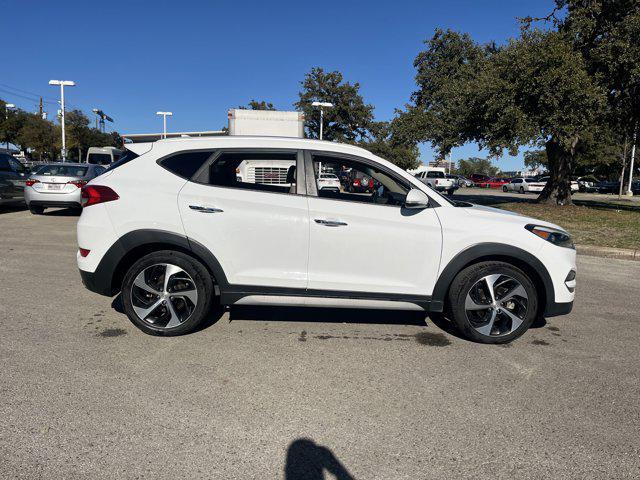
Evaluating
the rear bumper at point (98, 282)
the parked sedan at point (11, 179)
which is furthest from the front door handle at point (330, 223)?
the parked sedan at point (11, 179)

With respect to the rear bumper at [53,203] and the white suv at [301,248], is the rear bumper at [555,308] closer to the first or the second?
the white suv at [301,248]

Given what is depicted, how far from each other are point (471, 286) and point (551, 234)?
0.91 metres

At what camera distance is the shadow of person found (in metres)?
2.28

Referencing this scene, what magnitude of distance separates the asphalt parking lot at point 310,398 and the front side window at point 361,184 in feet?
4.34

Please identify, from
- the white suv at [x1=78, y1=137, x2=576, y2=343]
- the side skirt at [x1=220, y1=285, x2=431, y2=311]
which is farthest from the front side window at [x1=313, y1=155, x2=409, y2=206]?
the side skirt at [x1=220, y1=285, x2=431, y2=311]

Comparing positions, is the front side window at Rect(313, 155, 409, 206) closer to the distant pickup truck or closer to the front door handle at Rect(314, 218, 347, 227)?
the front door handle at Rect(314, 218, 347, 227)

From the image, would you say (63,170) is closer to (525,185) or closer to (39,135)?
(525,185)

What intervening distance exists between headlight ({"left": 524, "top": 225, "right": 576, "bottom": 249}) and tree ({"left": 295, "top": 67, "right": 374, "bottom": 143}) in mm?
41553

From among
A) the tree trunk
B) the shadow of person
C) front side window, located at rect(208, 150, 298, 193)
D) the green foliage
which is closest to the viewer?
the shadow of person

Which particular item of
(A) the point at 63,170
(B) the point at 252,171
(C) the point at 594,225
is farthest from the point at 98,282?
(C) the point at 594,225

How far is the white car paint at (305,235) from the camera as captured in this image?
3.87 meters

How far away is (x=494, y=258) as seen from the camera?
4.05m

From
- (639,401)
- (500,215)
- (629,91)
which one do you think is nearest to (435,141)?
(629,91)

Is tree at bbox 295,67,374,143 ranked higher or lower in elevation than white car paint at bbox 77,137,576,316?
higher
